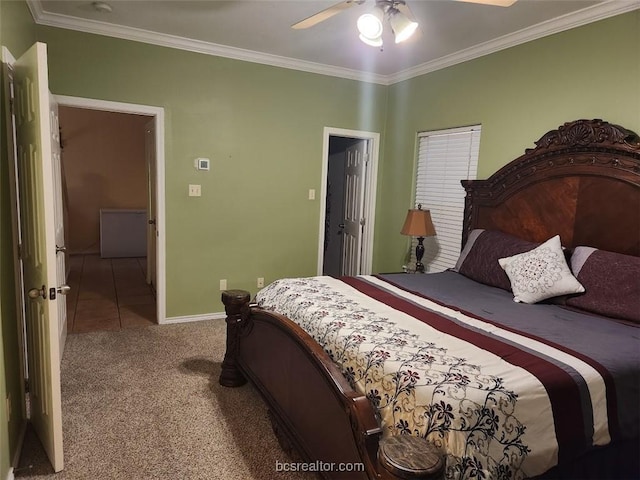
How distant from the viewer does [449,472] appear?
1308mm

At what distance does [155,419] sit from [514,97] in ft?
11.4

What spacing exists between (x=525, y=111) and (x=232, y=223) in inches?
110

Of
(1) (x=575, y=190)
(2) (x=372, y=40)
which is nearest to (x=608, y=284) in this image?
(1) (x=575, y=190)

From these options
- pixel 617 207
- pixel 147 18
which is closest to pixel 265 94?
pixel 147 18

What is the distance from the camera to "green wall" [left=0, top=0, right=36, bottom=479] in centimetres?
182

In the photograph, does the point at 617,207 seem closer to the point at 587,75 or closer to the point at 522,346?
the point at 587,75

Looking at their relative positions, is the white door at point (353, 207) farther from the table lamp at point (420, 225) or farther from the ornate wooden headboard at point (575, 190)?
the ornate wooden headboard at point (575, 190)

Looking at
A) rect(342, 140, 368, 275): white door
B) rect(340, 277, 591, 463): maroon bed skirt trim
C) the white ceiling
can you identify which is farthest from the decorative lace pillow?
rect(342, 140, 368, 275): white door

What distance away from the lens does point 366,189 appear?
488 centimetres

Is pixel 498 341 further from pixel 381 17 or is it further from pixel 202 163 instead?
pixel 202 163

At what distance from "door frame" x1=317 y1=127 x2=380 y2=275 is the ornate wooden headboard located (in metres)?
A: 1.61

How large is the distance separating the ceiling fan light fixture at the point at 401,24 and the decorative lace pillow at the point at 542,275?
1575 millimetres

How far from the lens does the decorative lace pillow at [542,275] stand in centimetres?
244

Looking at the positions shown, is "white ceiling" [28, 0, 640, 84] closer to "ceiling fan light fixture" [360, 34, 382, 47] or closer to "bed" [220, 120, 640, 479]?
"ceiling fan light fixture" [360, 34, 382, 47]
